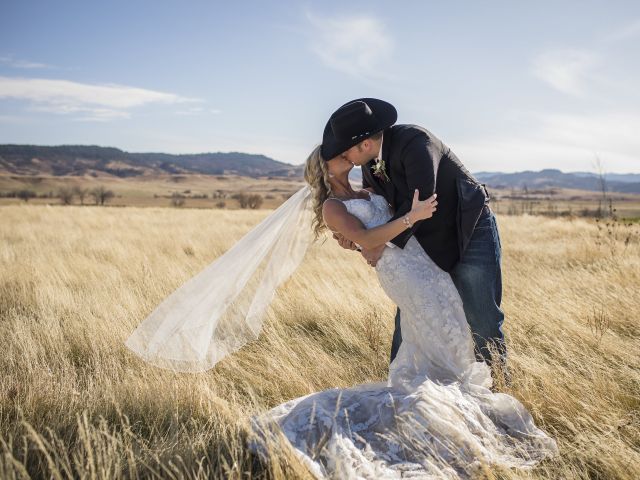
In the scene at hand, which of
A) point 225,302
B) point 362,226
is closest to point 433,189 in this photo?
point 362,226

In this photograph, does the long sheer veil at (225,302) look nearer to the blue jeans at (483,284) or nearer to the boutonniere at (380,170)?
the boutonniere at (380,170)

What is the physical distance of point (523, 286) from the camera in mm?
6141

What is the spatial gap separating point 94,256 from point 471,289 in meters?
7.47

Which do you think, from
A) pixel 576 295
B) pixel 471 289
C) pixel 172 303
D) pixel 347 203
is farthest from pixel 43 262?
pixel 576 295

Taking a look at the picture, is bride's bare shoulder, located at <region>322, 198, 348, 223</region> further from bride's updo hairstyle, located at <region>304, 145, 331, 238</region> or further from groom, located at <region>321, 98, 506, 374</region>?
groom, located at <region>321, 98, 506, 374</region>

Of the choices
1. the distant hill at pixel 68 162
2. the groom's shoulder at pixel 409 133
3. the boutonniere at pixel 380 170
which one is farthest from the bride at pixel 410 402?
the distant hill at pixel 68 162

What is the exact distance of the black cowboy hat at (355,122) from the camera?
108 inches

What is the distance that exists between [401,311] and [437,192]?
82 centimetres

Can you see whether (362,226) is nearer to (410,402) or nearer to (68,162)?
(410,402)

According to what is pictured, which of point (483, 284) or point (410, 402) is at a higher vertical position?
point (483, 284)

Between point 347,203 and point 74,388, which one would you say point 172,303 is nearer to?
point 74,388

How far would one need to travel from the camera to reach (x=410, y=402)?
8.04 feet

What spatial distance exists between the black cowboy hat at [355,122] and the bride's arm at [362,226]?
0.33m

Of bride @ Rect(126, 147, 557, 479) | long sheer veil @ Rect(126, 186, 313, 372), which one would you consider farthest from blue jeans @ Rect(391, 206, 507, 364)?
long sheer veil @ Rect(126, 186, 313, 372)
